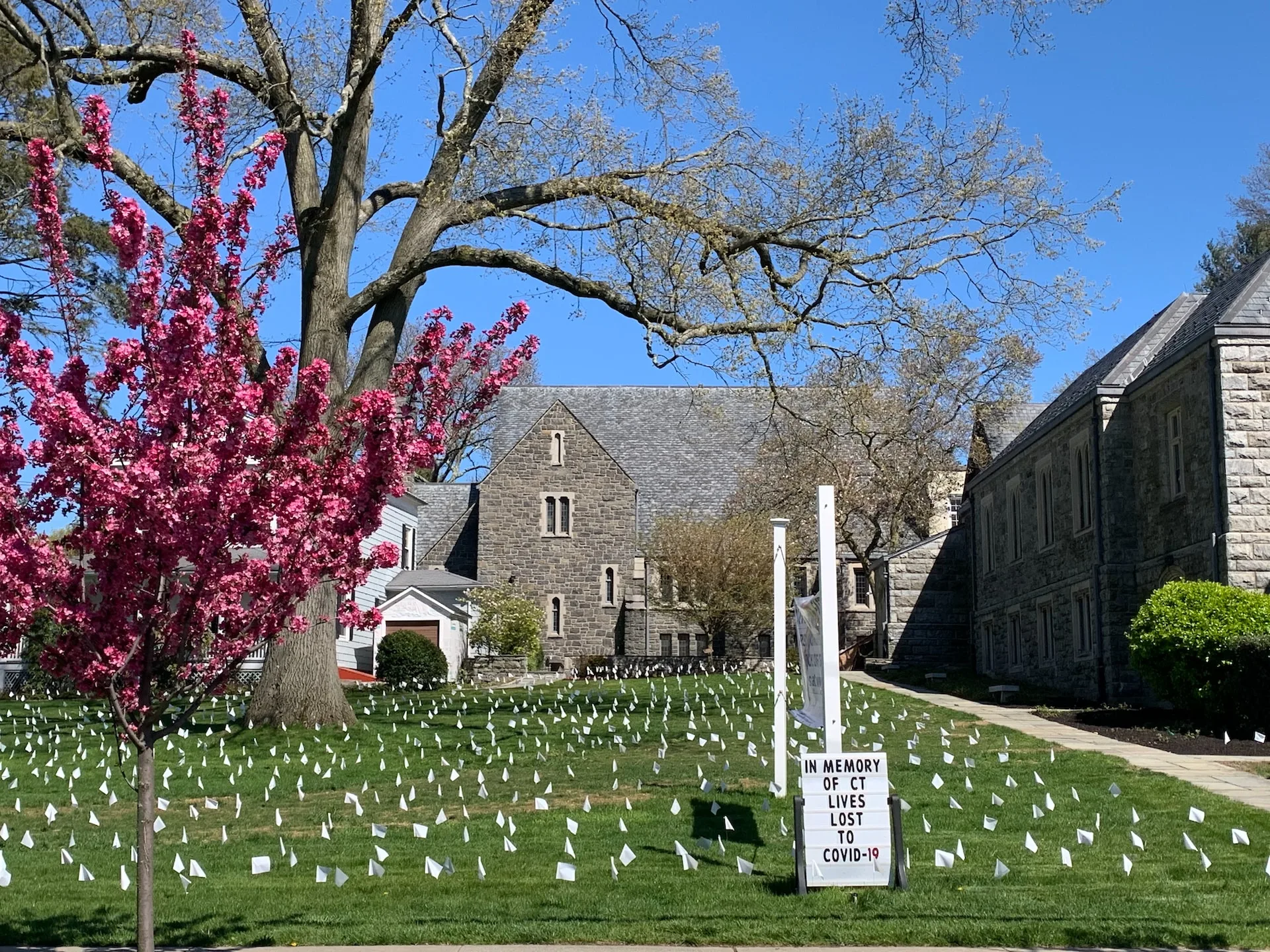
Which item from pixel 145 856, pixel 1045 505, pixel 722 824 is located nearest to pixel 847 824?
pixel 722 824

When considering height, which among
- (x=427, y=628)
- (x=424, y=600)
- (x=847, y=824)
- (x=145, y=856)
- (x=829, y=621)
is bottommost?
(x=847, y=824)

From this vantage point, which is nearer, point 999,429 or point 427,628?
point 427,628

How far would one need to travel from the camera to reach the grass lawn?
7.52 meters

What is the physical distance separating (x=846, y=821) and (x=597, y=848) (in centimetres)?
238

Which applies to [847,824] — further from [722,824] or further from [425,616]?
[425,616]

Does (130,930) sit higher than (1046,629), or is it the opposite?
(1046,629)

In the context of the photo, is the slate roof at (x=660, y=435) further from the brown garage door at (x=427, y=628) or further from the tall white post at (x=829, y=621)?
the tall white post at (x=829, y=621)

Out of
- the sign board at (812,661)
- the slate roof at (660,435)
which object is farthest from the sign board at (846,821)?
the slate roof at (660,435)

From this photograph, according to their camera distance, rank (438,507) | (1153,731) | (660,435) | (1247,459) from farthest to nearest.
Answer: (660,435), (438,507), (1247,459), (1153,731)

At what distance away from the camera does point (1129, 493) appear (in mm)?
21922

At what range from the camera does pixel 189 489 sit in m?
5.88

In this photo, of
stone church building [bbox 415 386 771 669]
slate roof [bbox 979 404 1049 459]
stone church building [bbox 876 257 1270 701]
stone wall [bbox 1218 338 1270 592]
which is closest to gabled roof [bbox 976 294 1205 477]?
stone church building [bbox 876 257 1270 701]

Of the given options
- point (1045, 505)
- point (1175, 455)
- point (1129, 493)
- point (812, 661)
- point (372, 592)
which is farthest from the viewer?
point (372, 592)

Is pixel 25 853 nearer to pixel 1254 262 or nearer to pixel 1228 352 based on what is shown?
pixel 1228 352
